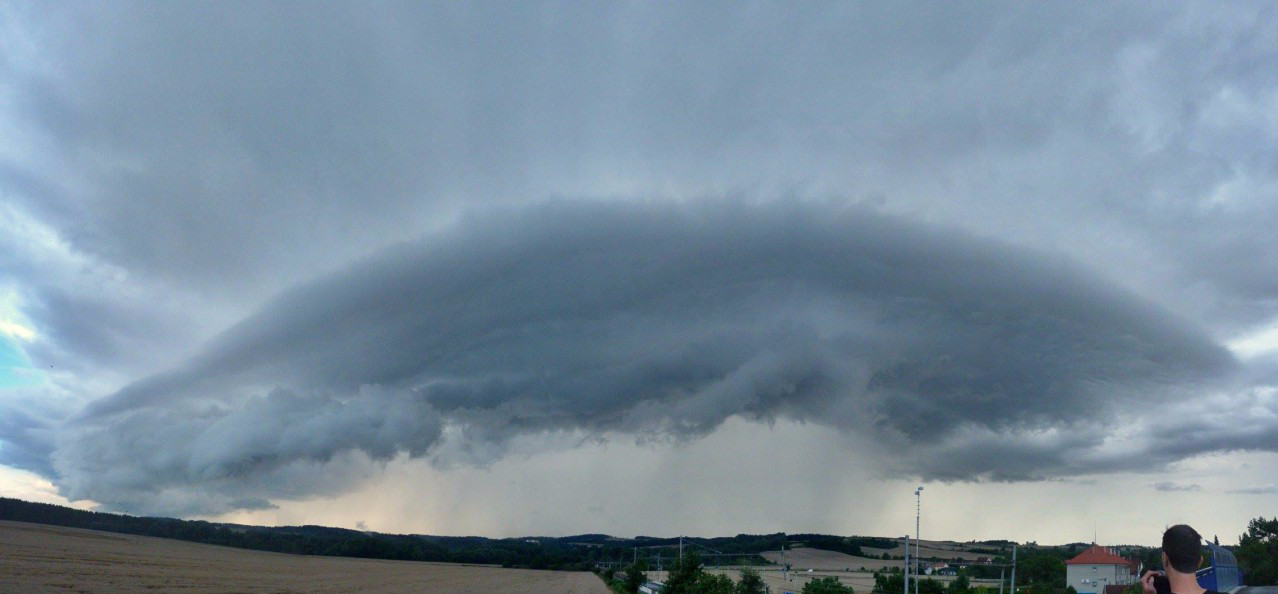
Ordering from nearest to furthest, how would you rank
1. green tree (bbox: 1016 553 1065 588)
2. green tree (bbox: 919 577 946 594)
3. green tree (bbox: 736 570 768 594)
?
green tree (bbox: 736 570 768 594), green tree (bbox: 919 577 946 594), green tree (bbox: 1016 553 1065 588)

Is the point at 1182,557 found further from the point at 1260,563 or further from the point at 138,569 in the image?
the point at 1260,563

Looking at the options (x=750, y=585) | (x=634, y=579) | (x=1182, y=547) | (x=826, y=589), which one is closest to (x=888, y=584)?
(x=826, y=589)

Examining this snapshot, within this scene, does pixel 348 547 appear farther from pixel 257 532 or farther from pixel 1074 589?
pixel 1074 589

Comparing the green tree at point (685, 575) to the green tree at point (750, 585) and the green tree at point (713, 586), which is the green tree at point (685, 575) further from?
the green tree at point (750, 585)

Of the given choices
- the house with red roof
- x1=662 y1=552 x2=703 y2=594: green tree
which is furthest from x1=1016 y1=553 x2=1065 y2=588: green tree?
x1=662 y1=552 x2=703 y2=594: green tree

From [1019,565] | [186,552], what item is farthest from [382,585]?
[1019,565]

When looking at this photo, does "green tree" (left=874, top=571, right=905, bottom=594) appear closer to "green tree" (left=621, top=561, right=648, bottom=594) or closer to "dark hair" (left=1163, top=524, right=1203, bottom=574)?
"green tree" (left=621, top=561, right=648, bottom=594)
